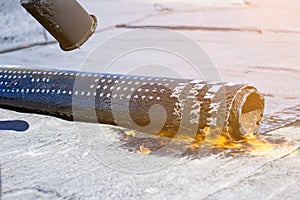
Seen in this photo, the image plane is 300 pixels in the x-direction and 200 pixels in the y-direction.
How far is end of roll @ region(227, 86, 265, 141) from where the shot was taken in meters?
2.78

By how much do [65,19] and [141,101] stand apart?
57 cm

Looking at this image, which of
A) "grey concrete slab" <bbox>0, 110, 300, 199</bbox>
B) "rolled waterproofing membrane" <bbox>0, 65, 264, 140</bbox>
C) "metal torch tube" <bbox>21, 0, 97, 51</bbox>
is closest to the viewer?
"grey concrete slab" <bbox>0, 110, 300, 199</bbox>

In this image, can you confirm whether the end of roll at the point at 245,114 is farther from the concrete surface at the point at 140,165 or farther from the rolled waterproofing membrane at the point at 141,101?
the concrete surface at the point at 140,165

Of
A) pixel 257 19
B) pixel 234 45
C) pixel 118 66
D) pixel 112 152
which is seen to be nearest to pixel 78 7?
pixel 112 152

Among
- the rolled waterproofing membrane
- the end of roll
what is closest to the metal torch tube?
the rolled waterproofing membrane

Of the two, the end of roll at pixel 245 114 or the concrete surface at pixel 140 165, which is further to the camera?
the end of roll at pixel 245 114

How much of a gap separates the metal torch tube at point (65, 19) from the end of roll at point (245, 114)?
0.79m

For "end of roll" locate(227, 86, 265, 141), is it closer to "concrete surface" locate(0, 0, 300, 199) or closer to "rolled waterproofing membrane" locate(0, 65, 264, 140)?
"rolled waterproofing membrane" locate(0, 65, 264, 140)

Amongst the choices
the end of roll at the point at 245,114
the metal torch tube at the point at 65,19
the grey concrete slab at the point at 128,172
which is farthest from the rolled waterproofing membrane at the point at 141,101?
the metal torch tube at the point at 65,19

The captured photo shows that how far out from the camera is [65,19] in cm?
276

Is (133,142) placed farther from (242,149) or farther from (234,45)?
(234,45)

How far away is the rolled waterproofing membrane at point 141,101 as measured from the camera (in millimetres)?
2814

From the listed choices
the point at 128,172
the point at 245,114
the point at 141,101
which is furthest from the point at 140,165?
the point at 245,114

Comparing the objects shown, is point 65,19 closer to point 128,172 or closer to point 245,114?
point 128,172
